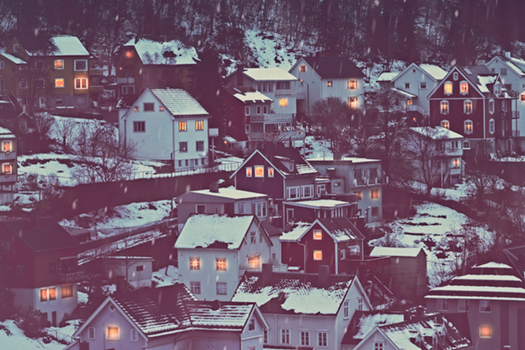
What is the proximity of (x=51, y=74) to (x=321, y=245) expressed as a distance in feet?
105

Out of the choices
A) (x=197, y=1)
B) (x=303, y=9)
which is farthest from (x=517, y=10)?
(x=197, y=1)

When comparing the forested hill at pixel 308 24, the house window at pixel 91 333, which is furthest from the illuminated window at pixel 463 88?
the house window at pixel 91 333

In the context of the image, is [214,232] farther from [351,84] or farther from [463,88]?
[351,84]

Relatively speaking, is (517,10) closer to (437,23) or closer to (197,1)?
(437,23)

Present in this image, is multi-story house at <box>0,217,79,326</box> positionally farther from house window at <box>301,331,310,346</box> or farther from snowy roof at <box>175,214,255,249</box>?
house window at <box>301,331,310,346</box>

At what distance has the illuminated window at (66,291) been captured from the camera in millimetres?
Answer: 62287

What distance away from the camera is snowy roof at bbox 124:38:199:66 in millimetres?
97000

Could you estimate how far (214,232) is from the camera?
67.9 meters

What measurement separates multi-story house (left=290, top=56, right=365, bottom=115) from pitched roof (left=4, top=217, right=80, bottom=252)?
4162cm

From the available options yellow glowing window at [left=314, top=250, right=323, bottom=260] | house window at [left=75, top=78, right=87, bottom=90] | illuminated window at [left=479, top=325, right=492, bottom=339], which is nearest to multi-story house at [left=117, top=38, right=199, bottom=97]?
house window at [left=75, top=78, right=87, bottom=90]

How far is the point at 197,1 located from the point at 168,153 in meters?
40.0

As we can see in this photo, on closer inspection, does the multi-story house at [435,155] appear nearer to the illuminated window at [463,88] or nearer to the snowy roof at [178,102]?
the illuminated window at [463,88]

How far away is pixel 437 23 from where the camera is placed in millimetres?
138250

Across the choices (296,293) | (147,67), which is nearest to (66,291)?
(296,293)
